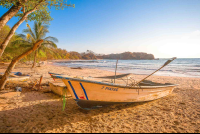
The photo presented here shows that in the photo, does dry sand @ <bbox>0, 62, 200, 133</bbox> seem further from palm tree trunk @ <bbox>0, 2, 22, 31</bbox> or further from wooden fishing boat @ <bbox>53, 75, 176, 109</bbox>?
palm tree trunk @ <bbox>0, 2, 22, 31</bbox>

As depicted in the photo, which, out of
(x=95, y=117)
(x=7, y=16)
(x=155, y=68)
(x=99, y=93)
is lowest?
(x=95, y=117)

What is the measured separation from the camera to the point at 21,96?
4.78 m

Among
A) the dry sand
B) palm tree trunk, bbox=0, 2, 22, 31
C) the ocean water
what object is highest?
palm tree trunk, bbox=0, 2, 22, 31

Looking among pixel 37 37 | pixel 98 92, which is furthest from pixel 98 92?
pixel 37 37

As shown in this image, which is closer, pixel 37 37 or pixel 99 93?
pixel 99 93

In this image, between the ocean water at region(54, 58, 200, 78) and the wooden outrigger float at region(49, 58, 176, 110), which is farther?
the ocean water at region(54, 58, 200, 78)

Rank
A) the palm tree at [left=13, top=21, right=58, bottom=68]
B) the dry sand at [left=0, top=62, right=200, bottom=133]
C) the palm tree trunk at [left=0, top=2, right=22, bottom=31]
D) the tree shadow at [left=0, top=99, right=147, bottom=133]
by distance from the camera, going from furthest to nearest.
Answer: the palm tree at [left=13, top=21, right=58, bottom=68] → the palm tree trunk at [left=0, top=2, right=22, bottom=31] → the dry sand at [left=0, top=62, right=200, bottom=133] → the tree shadow at [left=0, top=99, right=147, bottom=133]

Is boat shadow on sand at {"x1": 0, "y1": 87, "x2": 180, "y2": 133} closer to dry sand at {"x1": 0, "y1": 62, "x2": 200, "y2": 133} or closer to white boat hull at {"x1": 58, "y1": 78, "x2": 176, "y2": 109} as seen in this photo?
dry sand at {"x1": 0, "y1": 62, "x2": 200, "y2": 133}

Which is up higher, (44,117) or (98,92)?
(98,92)

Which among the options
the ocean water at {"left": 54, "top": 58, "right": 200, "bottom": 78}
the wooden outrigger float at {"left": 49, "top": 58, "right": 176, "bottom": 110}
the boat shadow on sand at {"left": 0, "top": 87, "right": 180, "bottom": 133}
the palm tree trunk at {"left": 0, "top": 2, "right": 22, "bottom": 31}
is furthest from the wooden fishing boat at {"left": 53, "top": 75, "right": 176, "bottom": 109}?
the ocean water at {"left": 54, "top": 58, "right": 200, "bottom": 78}

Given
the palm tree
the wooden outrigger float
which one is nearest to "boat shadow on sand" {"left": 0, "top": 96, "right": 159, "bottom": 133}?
the wooden outrigger float

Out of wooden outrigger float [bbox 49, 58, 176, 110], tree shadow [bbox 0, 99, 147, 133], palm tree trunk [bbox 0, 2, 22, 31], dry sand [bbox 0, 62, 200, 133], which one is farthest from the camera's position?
palm tree trunk [bbox 0, 2, 22, 31]

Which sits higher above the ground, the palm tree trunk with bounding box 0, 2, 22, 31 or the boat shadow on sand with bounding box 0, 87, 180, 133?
the palm tree trunk with bounding box 0, 2, 22, 31

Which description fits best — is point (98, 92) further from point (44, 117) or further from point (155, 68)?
point (155, 68)
